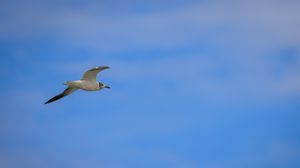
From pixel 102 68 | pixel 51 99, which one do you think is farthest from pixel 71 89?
pixel 102 68

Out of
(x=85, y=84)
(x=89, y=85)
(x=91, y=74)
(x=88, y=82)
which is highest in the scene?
(x=91, y=74)

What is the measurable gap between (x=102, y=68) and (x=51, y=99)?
759cm

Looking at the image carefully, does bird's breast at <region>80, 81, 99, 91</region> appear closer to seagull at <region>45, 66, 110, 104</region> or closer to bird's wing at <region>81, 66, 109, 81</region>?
seagull at <region>45, 66, 110, 104</region>

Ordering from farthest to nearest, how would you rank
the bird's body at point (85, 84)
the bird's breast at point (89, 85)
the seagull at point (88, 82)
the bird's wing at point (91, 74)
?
the bird's breast at point (89, 85), the bird's body at point (85, 84), the seagull at point (88, 82), the bird's wing at point (91, 74)

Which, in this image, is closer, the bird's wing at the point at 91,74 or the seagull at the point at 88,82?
the bird's wing at the point at 91,74

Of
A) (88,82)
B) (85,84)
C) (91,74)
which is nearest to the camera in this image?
(91,74)

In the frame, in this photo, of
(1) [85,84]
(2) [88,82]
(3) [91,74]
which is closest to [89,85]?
(2) [88,82]

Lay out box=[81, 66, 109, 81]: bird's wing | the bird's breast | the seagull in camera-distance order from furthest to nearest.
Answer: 1. the bird's breast
2. the seagull
3. box=[81, 66, 109, 81]: bird's wing

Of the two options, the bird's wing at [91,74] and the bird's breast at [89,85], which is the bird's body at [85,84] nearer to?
the bird's breast at [89,85]

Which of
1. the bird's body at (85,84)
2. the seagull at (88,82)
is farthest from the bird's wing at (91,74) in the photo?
the bird's body at (85,84)

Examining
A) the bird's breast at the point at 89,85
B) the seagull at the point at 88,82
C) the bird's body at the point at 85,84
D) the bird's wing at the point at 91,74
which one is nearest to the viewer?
the bird's wing at the point at 91,74

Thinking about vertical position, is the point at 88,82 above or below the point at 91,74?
below

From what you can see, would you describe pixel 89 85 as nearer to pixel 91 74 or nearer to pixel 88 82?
pixel 88 82

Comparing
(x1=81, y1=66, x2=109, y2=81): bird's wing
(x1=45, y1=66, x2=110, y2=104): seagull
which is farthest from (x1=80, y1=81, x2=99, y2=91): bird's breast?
(x1=81, y1=66, x2=109, y2=81): bird's wing
